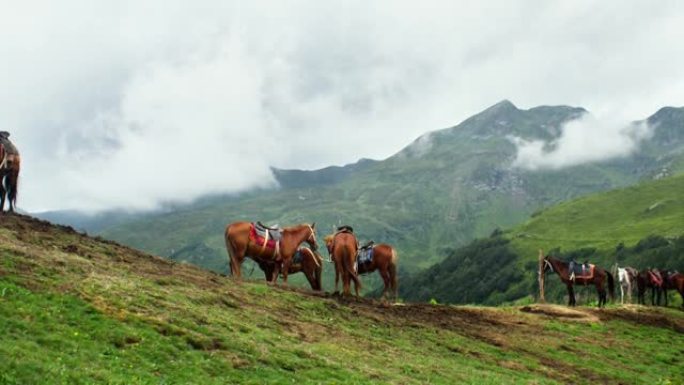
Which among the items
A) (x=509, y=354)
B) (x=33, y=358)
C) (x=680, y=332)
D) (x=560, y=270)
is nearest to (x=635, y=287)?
(x=560, y=270)

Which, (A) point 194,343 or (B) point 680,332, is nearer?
(A) point 194,343

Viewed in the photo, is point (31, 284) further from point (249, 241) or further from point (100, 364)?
point (249, 241)

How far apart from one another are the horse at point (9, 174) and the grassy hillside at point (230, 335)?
9.96 ft

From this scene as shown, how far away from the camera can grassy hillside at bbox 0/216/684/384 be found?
14.8 metres

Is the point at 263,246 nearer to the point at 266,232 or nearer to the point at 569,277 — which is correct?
the point at 266,232

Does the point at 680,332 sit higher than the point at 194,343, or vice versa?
the point at 194,343

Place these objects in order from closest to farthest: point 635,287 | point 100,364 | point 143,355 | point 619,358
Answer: point 100,364 < point 143,355 < point 619,358 < point 635,287

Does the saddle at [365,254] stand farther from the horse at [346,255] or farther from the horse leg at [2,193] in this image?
the horse leg at [2,193]

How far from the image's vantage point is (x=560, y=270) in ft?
151

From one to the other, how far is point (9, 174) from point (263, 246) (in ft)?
40.7

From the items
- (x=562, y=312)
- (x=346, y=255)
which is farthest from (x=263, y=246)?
(x=562, y=312)

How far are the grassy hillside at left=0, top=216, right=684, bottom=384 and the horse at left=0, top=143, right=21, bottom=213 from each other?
3.04m

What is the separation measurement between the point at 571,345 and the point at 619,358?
7.21 ft

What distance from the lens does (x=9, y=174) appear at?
2909cm
